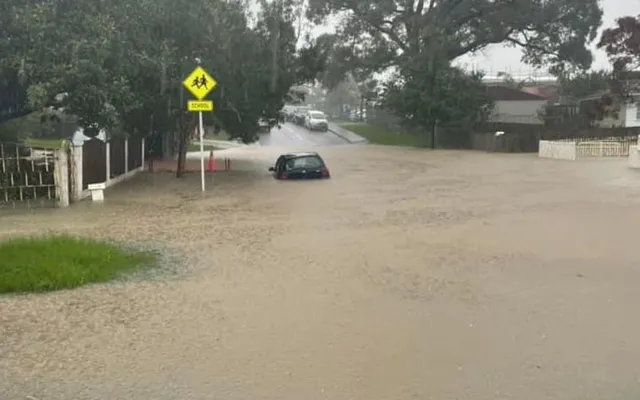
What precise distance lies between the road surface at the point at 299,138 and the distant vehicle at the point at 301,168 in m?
29.0

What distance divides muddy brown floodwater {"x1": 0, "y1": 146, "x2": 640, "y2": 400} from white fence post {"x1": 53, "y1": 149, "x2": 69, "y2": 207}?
5.96 ft

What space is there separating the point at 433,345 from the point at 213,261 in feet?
15.7

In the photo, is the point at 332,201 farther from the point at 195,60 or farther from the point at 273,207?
the point at 195,60

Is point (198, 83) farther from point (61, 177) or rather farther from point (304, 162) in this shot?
point (304, 162)

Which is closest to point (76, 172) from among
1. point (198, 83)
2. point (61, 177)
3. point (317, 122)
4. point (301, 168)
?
point (61, 177)

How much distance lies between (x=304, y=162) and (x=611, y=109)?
1084 inches

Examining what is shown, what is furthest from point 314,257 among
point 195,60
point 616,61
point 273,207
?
point 616,61

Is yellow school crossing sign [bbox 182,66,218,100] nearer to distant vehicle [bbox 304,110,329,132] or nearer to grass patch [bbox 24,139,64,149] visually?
grass patch [bbox 24,139,64,149]

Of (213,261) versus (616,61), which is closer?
(213,261)

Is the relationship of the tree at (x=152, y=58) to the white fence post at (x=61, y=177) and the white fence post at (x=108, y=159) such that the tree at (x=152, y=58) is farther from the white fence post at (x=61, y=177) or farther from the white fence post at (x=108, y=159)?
the white fence post at (x=61, y=177)

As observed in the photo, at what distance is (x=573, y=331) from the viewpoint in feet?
22.7

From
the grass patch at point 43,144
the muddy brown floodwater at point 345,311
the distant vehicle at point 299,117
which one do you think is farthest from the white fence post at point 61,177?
the distant vehicle at point 299,117

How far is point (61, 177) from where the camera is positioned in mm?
17656

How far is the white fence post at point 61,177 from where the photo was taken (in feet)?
57.4
